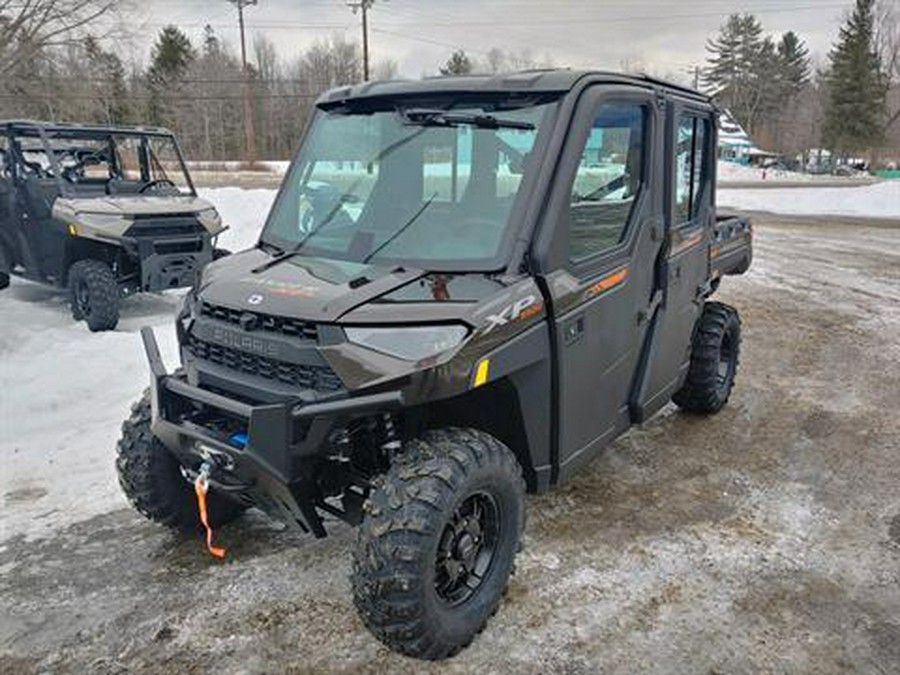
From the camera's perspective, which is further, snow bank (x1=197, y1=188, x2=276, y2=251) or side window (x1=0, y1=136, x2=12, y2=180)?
snow bank (x1=197, y1=188, x2=276, y2=251)

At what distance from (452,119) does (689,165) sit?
6.05 ft

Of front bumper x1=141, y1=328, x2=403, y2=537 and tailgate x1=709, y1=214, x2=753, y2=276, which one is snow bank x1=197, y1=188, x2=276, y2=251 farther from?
front bumper x1=141, y1=328, x2=403, y2=537

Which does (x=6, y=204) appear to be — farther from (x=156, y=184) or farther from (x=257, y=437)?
(x=257, y=437)

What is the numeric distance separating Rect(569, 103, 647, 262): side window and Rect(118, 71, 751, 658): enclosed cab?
0.01m

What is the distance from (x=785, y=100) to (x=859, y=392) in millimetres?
89985

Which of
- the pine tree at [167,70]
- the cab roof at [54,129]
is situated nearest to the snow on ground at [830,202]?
the cab roof at [54,129]

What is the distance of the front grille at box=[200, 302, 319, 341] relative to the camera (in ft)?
8.94

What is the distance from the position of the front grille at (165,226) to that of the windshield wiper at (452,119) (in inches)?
221

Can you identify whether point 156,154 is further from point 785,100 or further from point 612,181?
point 785,100

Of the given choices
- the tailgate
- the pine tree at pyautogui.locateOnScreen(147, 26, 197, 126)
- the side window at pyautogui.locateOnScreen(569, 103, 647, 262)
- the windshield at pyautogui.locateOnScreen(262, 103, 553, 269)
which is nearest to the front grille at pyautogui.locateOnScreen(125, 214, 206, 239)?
the windshield at pyautogui.locateOnScreen(262, 103, 553, 269)

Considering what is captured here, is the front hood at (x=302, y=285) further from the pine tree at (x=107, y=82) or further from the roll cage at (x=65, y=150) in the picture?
the pine tree at (x=107, y=82)

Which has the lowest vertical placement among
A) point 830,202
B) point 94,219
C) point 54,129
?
point 830,202

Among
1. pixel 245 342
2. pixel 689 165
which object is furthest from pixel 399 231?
pixel 689 165

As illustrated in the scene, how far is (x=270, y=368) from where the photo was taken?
284cm
